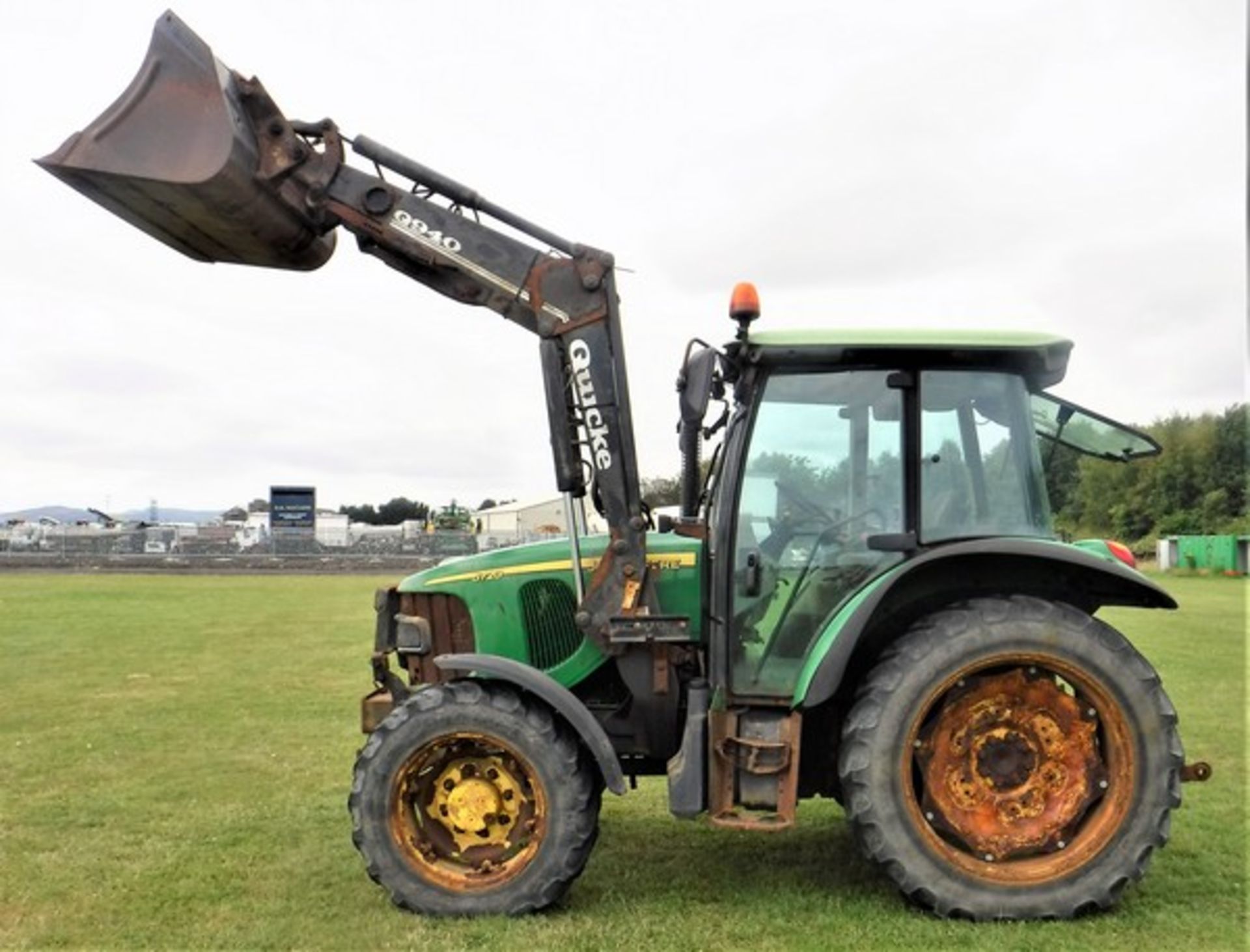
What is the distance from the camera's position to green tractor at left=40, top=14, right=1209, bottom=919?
457 cm

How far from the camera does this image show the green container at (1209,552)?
39188 mm

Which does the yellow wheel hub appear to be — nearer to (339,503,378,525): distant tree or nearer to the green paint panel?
the green paint panel

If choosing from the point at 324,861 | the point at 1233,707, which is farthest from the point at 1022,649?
the point at 1233,707

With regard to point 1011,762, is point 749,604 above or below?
above

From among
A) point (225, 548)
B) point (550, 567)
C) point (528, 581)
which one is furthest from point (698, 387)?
point (225, 548)

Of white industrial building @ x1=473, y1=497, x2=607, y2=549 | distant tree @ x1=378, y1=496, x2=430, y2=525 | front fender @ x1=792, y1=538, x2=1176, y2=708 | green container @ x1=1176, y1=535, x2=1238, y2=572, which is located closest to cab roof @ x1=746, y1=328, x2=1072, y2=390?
front fender @ x1=792, y1=538, x2=1176, y2=708

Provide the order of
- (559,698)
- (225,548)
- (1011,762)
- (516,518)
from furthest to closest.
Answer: (516,518)
(225,548)
(559,698)
(1011,762)

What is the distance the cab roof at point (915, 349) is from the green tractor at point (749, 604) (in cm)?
1

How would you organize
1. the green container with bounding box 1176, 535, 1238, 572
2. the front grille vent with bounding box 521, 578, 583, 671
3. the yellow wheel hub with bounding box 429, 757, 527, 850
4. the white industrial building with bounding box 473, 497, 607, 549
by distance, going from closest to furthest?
the yellow wheel hub with bounding box 429, 757, 527, 850
the front grille vent with bounding box 521, 578, 583, 671
the green container with bounding box 1176, 535, 1238, 572
the white industrial building with bounding box 473, 497, 607, 549

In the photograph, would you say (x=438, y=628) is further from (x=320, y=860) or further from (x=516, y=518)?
(x=516, y=518)

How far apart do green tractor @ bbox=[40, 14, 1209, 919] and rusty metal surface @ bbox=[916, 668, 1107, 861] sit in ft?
0.04

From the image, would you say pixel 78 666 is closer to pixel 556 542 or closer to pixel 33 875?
pixel 33 875

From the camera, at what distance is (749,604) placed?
16.4 ft

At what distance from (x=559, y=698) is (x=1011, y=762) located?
1978mm
